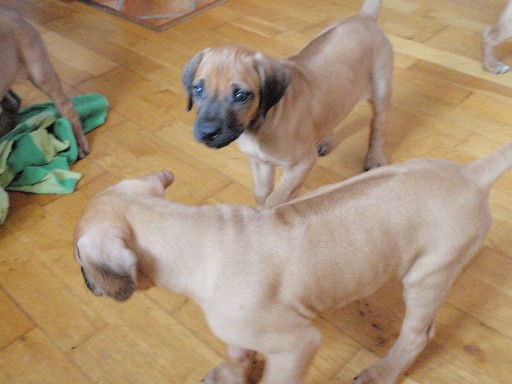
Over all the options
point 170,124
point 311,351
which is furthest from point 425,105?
point 311,351

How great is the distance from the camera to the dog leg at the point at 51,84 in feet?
7.53

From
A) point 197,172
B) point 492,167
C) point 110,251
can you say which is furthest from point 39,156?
point 492,167

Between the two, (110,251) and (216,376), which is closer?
(110,251)

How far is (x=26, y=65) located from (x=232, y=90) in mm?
1226

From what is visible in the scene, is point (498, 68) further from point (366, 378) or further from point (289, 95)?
point (366, 378)

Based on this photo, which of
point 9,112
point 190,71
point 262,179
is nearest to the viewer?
point 190,71

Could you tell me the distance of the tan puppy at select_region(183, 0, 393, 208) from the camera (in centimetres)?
164

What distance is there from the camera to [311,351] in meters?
1.25

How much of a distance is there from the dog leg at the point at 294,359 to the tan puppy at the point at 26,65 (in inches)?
63.7

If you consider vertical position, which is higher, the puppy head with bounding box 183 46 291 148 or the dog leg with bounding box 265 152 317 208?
the puppy head with bounding box 183 46 291 148

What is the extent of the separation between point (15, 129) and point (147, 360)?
4.57 feet

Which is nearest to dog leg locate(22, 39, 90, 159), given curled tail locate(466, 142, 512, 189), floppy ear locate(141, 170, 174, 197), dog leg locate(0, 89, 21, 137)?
dog leg locate(0, 89, 21, 137)

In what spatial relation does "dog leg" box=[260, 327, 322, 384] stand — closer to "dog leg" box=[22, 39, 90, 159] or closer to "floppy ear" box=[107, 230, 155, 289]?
"floppy ear" box=[107, 230, 155, 289]

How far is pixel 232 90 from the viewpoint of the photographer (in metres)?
1.63
